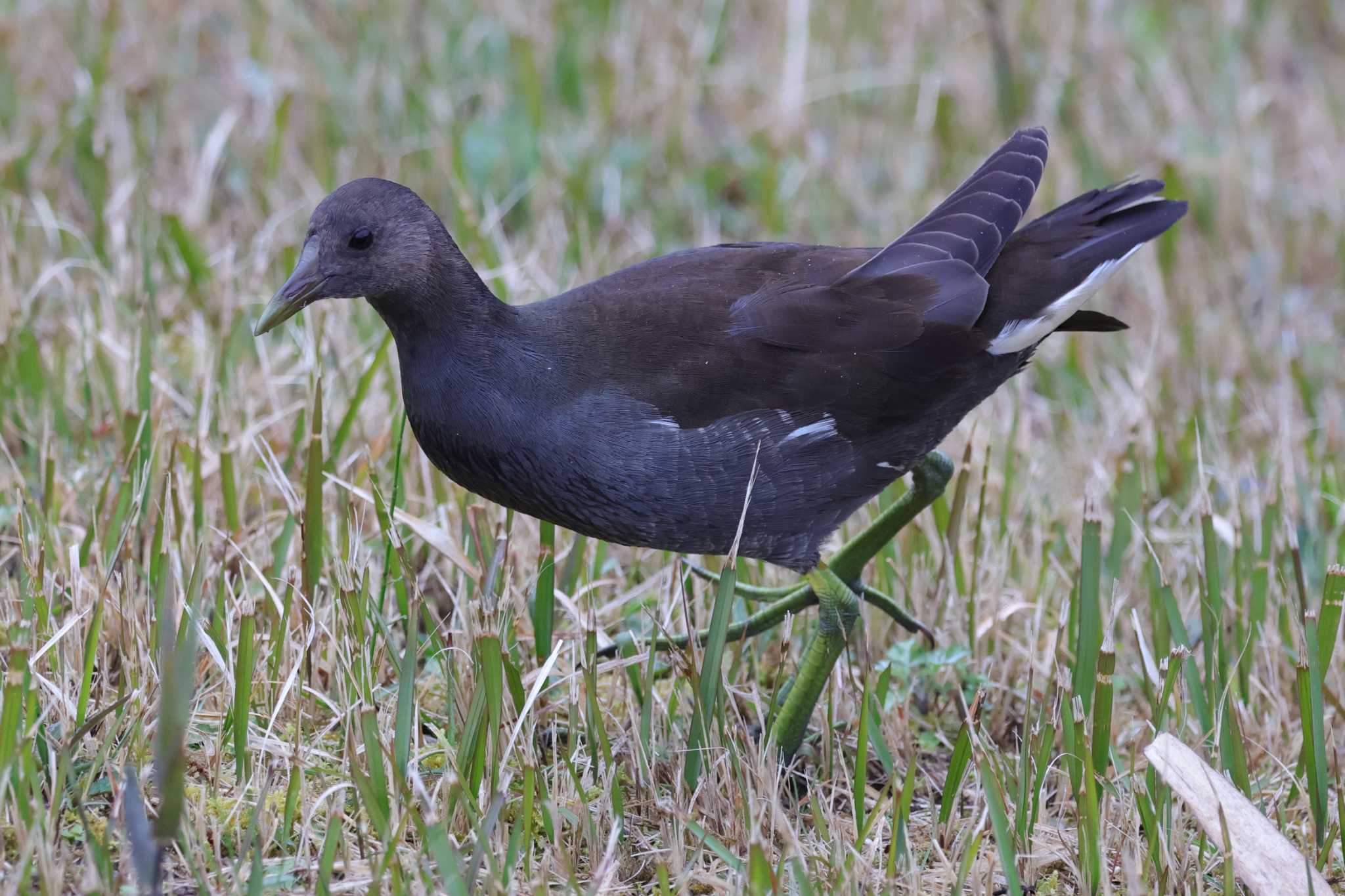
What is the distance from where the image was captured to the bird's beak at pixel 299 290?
A: 273 centimetres

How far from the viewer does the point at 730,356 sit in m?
2.88

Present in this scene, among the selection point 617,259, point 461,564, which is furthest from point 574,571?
point 617,259

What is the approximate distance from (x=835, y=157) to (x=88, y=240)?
271cm

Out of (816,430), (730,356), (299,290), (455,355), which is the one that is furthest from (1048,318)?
(299,290)

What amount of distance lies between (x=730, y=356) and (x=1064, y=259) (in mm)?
755

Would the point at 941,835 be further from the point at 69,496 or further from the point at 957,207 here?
the point at 69,496

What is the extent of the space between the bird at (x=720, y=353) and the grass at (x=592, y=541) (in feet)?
0.78

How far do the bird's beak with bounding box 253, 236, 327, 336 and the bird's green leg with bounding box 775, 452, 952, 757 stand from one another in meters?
1.13

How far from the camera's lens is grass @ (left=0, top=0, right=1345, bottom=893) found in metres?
2.49

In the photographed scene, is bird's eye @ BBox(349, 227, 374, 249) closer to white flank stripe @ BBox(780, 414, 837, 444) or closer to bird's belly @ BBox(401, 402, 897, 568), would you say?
bird's belly @ BBox(401, 402, 897, 568)

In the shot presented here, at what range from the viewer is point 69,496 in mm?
3350

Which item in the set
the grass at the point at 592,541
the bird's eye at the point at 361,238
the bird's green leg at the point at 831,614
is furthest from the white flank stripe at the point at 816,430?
the bird's eye at the point at 361,238

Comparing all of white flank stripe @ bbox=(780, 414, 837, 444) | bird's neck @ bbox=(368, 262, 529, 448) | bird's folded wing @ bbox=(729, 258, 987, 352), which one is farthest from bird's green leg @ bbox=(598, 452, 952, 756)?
bird's neck @ bbox=(368, 262, 529, 448)

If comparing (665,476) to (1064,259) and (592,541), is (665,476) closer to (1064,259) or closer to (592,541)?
(592,541)
